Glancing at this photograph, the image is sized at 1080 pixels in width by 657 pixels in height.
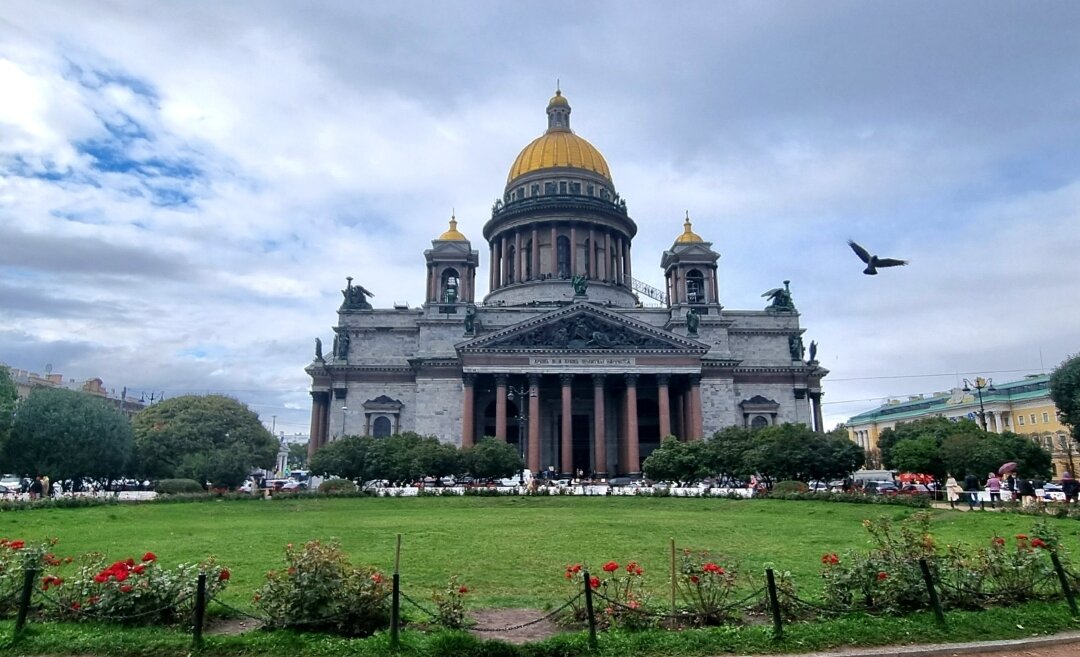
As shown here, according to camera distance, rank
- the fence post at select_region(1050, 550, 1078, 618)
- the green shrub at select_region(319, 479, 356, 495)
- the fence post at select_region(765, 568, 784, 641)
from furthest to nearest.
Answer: the green shrub at select_region(319, 479, 356, 495)
the fence post at select_region(1050, 550, 1078, 618)
the fence post at select_region(765, 568, 784, 641)

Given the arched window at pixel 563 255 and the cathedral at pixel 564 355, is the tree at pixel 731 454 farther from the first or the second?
the arched window at pixel 563 255

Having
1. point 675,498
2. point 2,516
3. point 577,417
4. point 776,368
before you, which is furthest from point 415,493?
point 776,368

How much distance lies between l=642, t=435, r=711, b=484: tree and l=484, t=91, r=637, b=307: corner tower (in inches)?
967

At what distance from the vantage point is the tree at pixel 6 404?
45.1 metres

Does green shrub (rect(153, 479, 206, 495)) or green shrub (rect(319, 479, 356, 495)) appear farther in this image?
green shrub (rect(153, 479, 206, 495))

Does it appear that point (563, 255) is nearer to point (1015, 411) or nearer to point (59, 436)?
point (59, 436)

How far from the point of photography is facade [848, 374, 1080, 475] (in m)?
71.1

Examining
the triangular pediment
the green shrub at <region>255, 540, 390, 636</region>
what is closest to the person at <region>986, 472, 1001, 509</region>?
the triangular pediment

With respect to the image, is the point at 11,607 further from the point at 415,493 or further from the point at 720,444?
the point at 720,444

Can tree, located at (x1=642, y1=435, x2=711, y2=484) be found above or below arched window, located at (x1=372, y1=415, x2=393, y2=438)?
below

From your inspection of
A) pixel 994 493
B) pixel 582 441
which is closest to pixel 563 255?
pixel 582 441

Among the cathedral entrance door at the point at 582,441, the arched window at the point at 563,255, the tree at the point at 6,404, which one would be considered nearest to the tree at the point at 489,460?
the cathedral entrance door at the point at 582,441

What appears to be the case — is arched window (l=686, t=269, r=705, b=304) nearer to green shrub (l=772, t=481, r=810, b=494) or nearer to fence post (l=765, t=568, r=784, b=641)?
green shrub (l=772, t=481, r=810, b=494)

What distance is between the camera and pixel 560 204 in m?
72.0
